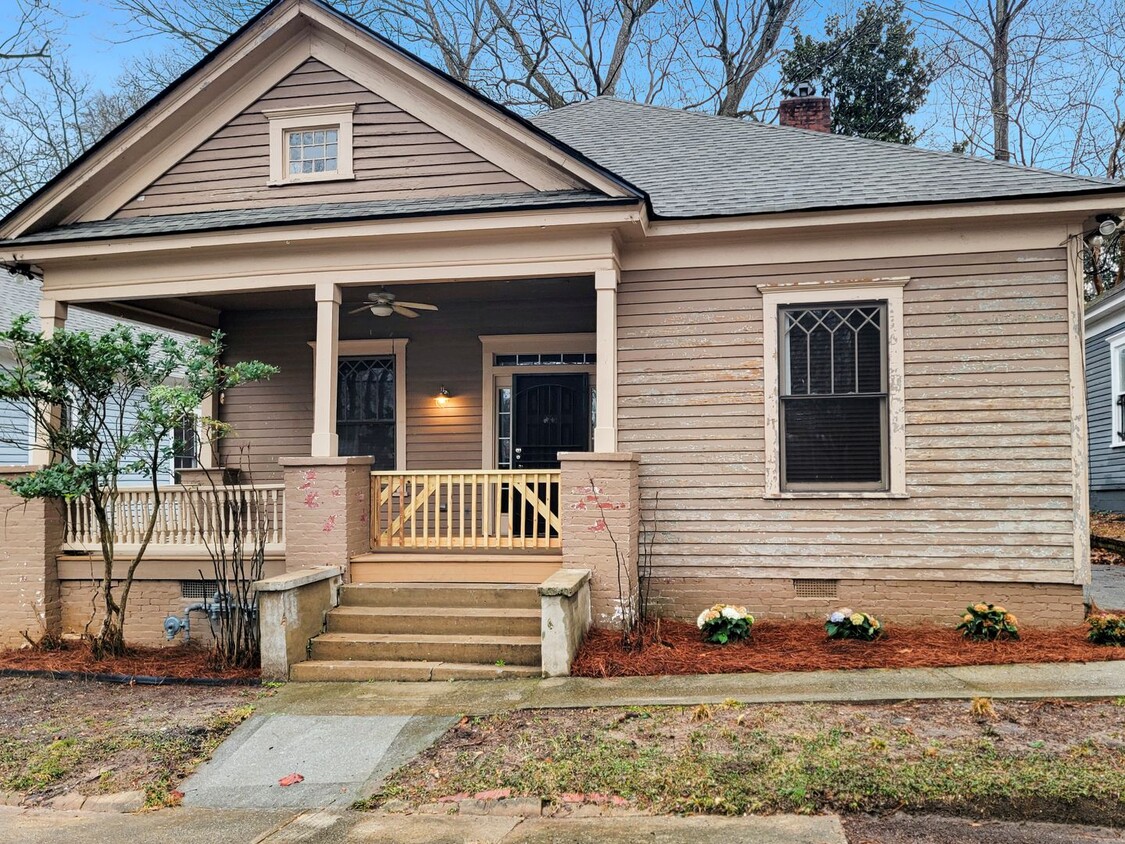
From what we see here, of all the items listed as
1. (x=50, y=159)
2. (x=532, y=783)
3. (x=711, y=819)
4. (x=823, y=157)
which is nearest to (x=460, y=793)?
(x=532, y=783)

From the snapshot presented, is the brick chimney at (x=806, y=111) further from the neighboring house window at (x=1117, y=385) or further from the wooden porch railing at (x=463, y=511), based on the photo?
the neighboring house window at (x=1117, y=385)

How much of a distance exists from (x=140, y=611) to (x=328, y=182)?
4442 millimetres

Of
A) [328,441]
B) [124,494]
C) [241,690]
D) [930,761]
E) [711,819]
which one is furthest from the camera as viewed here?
[124,494]

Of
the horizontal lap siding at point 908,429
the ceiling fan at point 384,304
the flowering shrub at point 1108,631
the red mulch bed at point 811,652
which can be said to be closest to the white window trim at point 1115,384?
the horizontal lap siding at point 908,429

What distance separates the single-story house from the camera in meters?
6.96

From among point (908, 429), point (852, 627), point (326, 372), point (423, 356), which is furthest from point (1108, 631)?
point (423, 356)

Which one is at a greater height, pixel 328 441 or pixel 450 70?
pixel 450 70

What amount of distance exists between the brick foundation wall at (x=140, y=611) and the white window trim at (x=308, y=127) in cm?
406

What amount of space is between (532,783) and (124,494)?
18.6 ft

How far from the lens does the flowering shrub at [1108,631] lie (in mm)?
6188

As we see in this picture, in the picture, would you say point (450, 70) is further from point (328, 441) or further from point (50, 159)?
point (328, 441)

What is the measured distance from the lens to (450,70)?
21.3 meters

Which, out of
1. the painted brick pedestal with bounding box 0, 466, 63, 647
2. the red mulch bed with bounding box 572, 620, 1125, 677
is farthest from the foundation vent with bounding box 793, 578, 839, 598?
the painted brick pedestal with bounding box 0, 466, 63, 647

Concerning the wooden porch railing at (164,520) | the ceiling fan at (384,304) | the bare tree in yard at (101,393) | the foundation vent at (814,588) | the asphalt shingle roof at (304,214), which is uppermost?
the asphalt shingle roof at (304,214)
